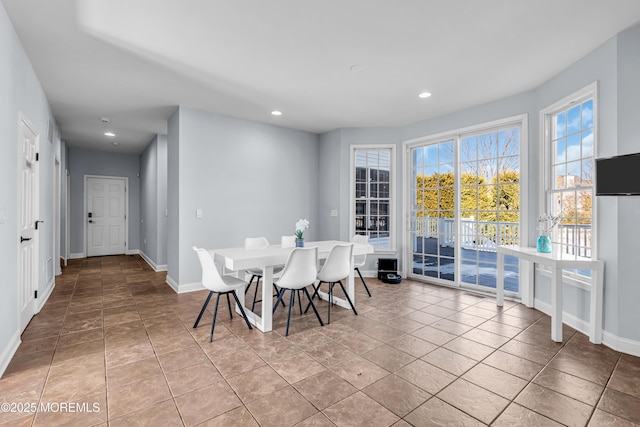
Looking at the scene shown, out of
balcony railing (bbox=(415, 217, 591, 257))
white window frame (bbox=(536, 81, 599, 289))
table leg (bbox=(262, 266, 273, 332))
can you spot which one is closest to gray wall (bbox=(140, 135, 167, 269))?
table leg (bbox=(262, 266, 273, 332))

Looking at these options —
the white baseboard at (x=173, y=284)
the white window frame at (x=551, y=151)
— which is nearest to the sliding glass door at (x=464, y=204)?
the white window frame at (x=551, y=151)

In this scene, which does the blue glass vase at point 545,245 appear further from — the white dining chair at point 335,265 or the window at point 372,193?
the window at point 372,193

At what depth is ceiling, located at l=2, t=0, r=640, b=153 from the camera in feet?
7.74

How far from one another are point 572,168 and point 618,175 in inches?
34.5

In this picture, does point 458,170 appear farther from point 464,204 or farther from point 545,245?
point 545,245

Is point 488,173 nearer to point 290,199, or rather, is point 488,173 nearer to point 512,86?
point 512,86

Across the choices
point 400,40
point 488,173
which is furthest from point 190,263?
point 488,173

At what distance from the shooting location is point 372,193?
18.9ft

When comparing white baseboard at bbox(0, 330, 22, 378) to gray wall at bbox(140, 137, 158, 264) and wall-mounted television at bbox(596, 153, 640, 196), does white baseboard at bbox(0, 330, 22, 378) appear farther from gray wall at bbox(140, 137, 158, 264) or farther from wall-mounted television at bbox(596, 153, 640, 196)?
wall-mounted television at bbox(596, 153, 640, 196)

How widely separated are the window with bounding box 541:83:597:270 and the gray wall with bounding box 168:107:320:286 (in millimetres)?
3691

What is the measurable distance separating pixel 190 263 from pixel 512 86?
4.83 m

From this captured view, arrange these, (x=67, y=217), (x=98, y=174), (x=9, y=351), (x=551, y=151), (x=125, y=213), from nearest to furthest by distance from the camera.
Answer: (x=9, y=351) → (x=551, y=151) → (x=67, y=217) → (x=98, y=174) → (x=125, y=213)

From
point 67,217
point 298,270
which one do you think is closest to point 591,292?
point 298,270

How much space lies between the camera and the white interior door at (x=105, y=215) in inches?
315
